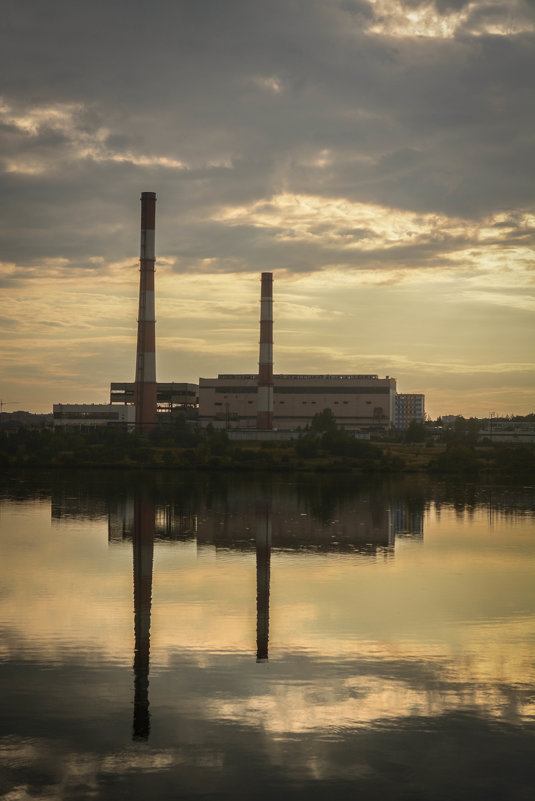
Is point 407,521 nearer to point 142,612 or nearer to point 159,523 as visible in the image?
point 159,523

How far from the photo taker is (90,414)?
136 meters

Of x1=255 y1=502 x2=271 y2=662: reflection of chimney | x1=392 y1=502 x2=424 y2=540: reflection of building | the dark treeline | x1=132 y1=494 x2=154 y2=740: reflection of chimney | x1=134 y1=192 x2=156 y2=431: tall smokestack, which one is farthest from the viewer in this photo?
x1=134 y1=192 x2=156 y2=431: tall smokestack

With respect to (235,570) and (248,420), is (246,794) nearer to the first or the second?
(235,570)

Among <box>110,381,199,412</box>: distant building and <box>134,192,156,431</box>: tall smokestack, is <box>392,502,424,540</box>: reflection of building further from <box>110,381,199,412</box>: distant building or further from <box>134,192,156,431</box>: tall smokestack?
<box>110,381,199,412</box>: distant building

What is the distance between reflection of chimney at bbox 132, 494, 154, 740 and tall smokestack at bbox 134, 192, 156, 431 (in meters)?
47.4

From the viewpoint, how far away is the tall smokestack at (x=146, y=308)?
82.4 meters

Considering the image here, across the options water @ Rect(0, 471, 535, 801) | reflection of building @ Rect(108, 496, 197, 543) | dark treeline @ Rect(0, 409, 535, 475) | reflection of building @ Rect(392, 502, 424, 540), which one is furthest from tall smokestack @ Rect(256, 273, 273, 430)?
water @ Rect(0, 471, 535, 801)

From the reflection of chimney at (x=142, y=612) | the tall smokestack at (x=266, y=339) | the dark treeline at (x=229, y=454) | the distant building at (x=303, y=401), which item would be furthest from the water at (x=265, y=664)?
the distant building at (x=303, y=401)

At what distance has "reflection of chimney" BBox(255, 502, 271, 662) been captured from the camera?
624 inches

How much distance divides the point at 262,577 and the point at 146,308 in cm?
6346

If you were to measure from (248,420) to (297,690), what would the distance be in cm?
11397

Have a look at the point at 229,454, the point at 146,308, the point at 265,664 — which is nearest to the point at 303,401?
Result: the point at 146,308

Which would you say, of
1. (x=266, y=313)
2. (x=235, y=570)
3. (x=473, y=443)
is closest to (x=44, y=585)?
(x=235, y=570)

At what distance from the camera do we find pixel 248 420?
12675cm
